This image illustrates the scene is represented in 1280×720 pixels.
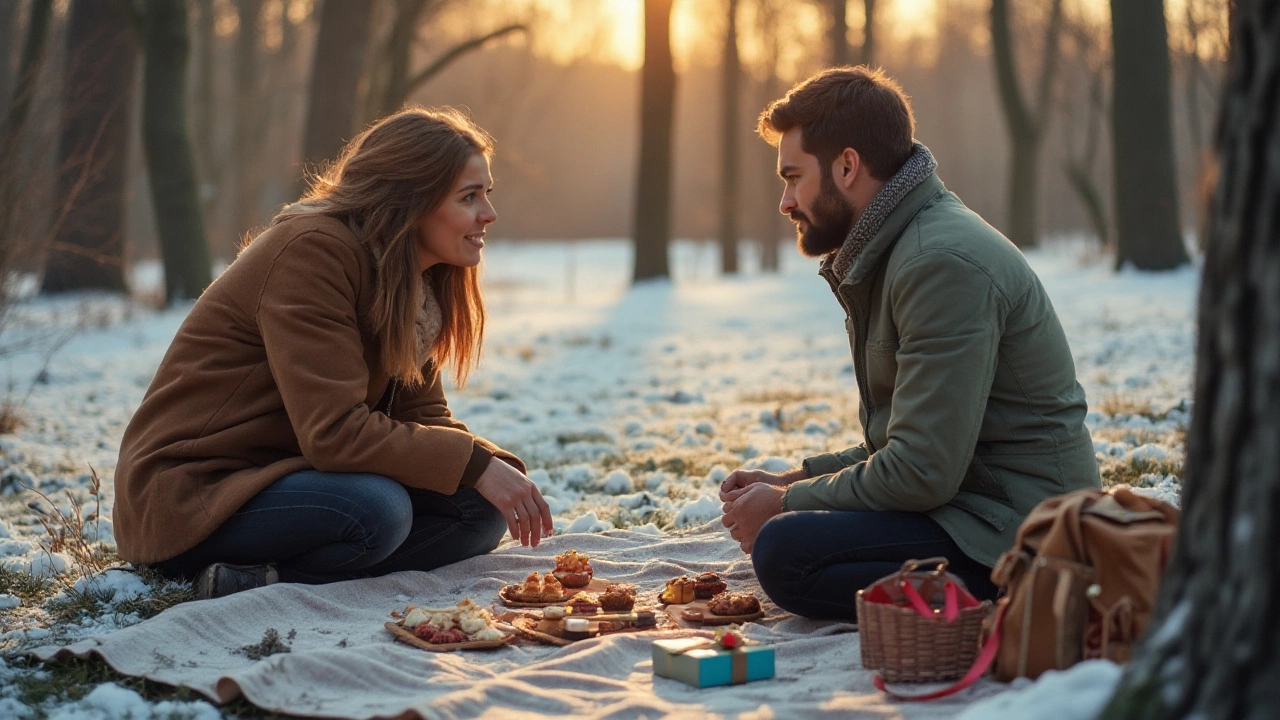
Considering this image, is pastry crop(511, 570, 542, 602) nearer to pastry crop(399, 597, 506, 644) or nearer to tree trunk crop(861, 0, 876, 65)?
pastry crop(399, 597, 506, 644)

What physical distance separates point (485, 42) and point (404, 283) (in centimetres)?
1241

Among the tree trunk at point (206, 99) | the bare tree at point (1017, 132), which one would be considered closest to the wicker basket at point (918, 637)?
the bare tree at point (1017, 132)

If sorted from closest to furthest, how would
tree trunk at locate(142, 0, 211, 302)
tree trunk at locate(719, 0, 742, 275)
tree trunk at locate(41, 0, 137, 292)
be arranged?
1. tree trunk at locate(142, 0, 211, 302)
2. tree trunk at locate(41, 0, 137, 292)
3. tree trunk at locate(719, 0, 742, 275)

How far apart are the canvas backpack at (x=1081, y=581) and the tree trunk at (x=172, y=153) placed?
1345 centimetres

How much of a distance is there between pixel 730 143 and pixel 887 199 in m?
21.1

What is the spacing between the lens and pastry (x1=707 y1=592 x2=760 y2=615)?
391 centimetres

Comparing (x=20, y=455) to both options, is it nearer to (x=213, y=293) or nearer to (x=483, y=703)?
(x=213, y=293)

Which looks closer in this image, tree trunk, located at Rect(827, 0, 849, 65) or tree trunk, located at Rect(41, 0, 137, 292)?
tree trunk, located at Rect(41, 0, 137, 292)

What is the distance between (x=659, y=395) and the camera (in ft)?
31.2

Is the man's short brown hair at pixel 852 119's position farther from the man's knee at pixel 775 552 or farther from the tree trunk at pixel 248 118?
the tree trunk at pixel 248 118

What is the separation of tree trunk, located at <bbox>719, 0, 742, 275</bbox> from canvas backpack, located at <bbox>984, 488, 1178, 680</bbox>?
21.8m

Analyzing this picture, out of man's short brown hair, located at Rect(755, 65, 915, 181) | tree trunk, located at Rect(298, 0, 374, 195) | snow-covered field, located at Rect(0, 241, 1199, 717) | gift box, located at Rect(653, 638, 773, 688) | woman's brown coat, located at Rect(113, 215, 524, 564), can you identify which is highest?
tree trunk, located at Rect(298, 0, 374, 195)

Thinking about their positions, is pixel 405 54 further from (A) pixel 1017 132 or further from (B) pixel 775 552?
(B) pixel 775 552

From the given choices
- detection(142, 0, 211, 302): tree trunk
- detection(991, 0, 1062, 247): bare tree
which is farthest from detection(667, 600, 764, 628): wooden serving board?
detection(991, 0, 1062, 247): bare tree
